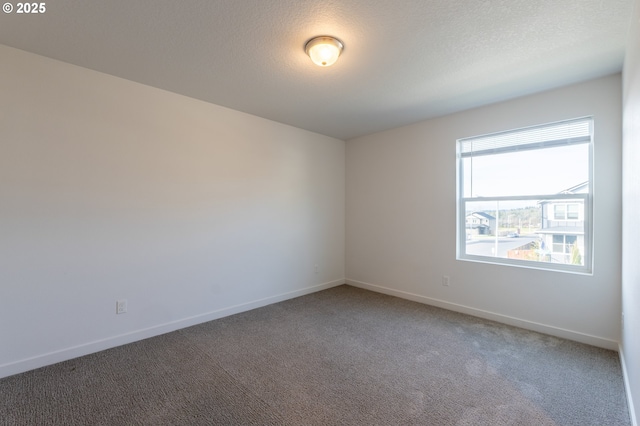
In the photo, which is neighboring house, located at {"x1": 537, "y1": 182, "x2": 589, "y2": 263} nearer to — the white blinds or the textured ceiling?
the white blinds

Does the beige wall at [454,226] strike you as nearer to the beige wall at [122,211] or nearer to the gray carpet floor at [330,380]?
the gray carpet floor at [330,380]

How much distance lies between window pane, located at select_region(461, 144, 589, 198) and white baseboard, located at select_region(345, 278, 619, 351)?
4.64 feet

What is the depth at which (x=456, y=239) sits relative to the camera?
3609mm

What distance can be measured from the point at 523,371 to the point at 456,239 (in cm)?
167

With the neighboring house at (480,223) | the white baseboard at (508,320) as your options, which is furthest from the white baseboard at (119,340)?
the neighboring house at (480,223)

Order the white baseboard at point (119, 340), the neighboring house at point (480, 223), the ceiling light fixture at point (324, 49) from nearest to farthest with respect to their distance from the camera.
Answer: the ceiling light fixture at point (324, 49), the white baseboard at point (119, 340), the neighboring house at point (480, 223)

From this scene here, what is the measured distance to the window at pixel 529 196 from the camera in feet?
9.18

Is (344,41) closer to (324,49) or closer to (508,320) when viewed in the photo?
(324,49)

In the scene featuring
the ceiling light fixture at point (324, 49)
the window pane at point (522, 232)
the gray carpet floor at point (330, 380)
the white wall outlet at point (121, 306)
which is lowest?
the gray carpet floor at point (330, 380)

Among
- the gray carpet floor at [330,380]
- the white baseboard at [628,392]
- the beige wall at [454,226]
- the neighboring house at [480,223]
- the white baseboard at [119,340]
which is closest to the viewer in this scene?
the white baseboard at [628,392]

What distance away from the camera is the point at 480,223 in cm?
350

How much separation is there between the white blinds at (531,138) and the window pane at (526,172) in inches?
2.4

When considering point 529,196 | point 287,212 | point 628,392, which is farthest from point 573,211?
point 287,212

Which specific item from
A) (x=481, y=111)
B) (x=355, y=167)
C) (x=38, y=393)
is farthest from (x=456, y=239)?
(x=38, y=393)
